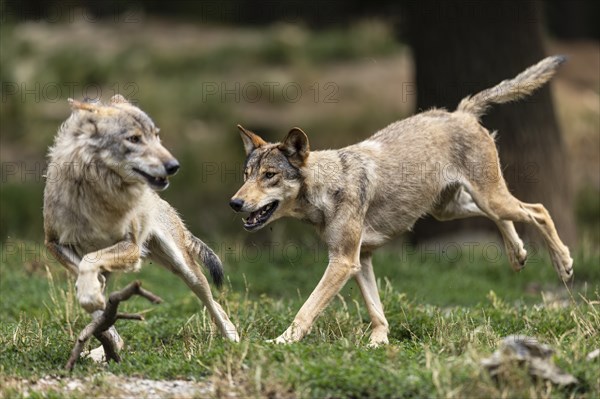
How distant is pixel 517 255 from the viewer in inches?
384

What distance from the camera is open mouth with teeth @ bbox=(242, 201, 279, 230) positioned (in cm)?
820

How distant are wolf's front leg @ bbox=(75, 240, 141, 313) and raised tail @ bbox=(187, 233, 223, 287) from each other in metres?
1.22

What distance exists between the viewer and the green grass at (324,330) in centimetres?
634

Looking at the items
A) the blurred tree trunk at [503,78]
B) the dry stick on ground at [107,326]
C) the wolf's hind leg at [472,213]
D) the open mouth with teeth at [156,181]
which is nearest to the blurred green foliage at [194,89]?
the blurred tree trunk at [503,78]

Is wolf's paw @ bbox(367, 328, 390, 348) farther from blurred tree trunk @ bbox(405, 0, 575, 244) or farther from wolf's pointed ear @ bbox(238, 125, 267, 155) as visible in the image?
blurred tree trunk @ bbox(405, 0, 575, 244)

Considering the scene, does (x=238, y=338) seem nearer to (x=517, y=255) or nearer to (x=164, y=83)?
(x=517, y=255)

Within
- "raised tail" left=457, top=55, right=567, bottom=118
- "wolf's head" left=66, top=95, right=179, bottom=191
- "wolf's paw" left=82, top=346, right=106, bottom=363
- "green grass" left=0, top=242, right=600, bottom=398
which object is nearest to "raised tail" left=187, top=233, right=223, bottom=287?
"green grass" left=0, top=242, right=600, bottom=398

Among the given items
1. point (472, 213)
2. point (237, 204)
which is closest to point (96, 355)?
point (237, 204)

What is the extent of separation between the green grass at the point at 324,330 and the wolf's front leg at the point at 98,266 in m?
0.51

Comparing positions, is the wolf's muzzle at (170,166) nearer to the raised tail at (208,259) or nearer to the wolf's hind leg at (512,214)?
the raised tail at (208,259)

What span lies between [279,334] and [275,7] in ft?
74.1

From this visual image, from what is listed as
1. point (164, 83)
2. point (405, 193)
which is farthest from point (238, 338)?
point (164, 83)

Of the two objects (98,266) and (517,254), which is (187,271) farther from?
(517,254)

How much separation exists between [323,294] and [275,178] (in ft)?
3.31
